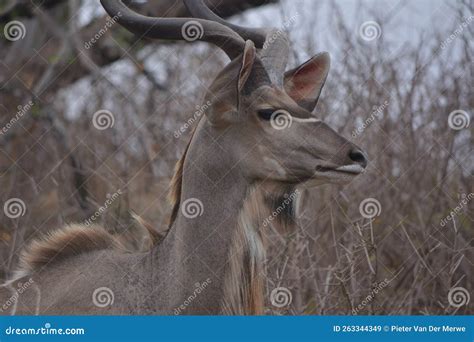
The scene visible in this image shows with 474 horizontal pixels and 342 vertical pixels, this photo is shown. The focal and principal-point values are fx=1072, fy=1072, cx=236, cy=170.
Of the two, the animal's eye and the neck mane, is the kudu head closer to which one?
the animal's eye

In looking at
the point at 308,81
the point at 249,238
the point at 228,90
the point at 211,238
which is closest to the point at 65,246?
the point at 211,238

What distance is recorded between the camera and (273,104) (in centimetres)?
479

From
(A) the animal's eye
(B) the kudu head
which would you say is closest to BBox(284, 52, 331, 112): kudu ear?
(B) the kudu head

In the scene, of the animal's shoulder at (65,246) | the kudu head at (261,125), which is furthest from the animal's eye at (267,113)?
the animal's shoulder at (65,246)

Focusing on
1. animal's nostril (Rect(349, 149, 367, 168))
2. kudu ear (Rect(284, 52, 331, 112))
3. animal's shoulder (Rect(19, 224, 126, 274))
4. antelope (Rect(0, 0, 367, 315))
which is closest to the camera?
animal's nostril (Rect(349, 149, 367, 168))

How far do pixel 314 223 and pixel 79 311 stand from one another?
7.68 ft

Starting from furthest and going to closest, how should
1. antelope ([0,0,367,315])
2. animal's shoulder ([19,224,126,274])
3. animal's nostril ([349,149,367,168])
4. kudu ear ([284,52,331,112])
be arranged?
kudu ear ([284,52,331,112]) → animal's shoulder ([19,224,126,274]) → antelope ([0,0,367,315]) → animal's nostril ([349,149,367,168])

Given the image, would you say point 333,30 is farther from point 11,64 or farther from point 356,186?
point 11,64

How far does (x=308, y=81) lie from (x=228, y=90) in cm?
80

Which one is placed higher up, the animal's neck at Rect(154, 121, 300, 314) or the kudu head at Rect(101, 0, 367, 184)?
the kudu head at Rect(101, 0, 367, 184)

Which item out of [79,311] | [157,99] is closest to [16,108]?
[157,99]

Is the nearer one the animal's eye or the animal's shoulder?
the animal's eye

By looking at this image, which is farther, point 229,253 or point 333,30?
point 333,30

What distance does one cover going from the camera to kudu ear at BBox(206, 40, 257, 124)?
4.73m
